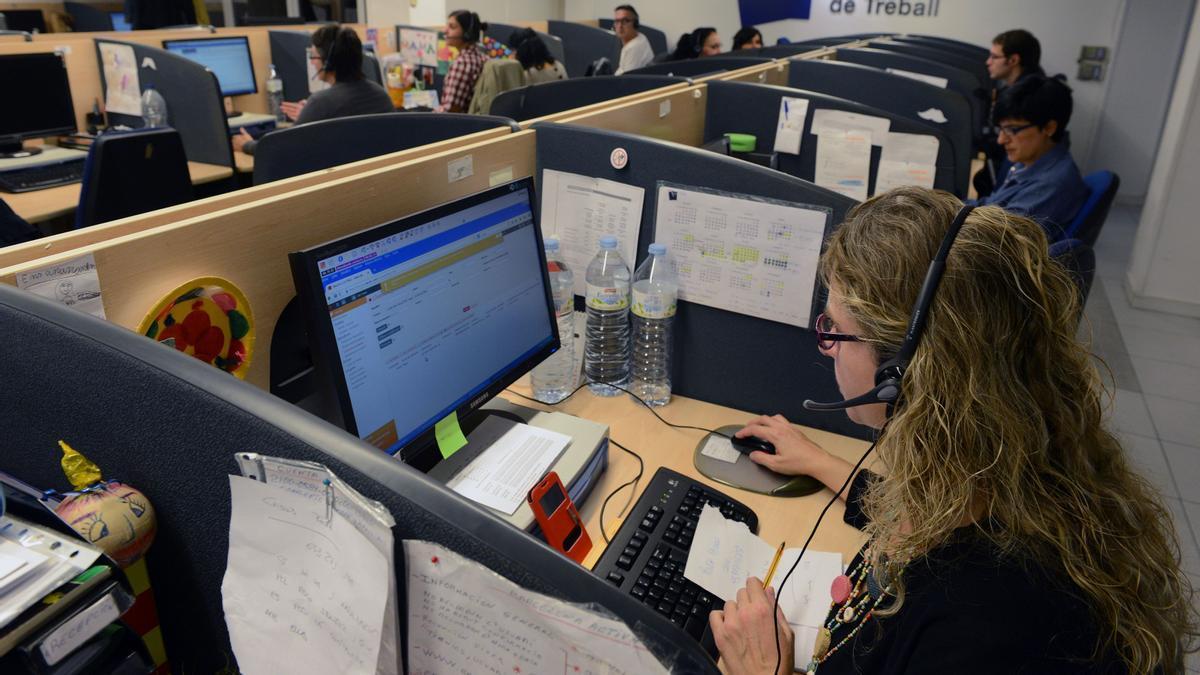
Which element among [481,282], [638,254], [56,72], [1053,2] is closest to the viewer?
[481,282]

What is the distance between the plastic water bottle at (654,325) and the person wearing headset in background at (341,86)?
235 centimetres

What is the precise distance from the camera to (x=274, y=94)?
14.3 ft

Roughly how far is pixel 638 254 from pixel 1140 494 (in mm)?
930

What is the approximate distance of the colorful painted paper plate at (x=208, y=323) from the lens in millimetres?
947

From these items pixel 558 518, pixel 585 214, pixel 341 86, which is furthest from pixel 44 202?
pixel 558 518

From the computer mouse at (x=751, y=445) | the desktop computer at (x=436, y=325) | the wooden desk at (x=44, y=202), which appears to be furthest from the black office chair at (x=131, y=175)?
the computer mouse at (x=751, y=445)

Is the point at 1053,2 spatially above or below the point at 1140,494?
above

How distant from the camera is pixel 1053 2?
619cm

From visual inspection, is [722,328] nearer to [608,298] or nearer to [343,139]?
[608,298]

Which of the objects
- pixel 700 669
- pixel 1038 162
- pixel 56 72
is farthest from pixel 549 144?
pixel 56 72

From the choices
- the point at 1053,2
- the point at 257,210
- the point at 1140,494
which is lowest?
the point at 1140,494

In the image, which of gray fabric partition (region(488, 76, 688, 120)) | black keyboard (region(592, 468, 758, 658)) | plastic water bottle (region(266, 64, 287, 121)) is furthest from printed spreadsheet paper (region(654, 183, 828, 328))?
plastic water bottle (region(266, 64, 287, 121))

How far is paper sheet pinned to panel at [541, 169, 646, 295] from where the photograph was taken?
1558 millimetres

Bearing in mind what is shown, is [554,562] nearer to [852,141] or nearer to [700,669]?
[700,669]
